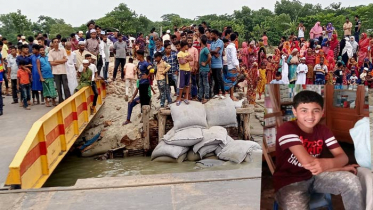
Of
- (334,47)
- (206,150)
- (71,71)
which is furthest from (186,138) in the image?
(334,47)

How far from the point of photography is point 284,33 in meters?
22.7

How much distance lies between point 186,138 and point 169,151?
37 centimetres

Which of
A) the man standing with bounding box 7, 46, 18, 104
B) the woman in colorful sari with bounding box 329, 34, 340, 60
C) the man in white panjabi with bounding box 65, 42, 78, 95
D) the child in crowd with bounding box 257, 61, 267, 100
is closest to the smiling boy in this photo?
the man in white panjabi with bounding box 65, 42, 78, 95

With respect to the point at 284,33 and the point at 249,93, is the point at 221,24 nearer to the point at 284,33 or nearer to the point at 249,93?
the point at 284,33

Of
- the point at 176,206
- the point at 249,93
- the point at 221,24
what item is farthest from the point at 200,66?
the point at 221,24

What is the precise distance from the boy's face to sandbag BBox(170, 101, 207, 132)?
214 inches

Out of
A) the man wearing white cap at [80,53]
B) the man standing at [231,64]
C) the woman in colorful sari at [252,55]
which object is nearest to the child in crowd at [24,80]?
the man wearing white cap at [80,53]

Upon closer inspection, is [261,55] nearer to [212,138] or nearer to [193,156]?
[212,138]

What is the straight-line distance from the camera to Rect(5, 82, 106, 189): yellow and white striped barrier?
381 centimetres

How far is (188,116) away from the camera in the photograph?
6766 mm

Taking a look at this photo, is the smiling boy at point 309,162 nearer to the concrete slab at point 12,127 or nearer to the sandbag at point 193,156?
the concrete slab at point 12,127

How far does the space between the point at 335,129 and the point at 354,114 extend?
8 cm

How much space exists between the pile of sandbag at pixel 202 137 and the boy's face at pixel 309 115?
15.5 feet

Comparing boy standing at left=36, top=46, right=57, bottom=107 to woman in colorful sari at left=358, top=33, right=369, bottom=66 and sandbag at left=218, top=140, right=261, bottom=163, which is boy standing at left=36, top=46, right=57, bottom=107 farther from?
woman in colorful sari at left=358, top=33, right=369, bottom=66
